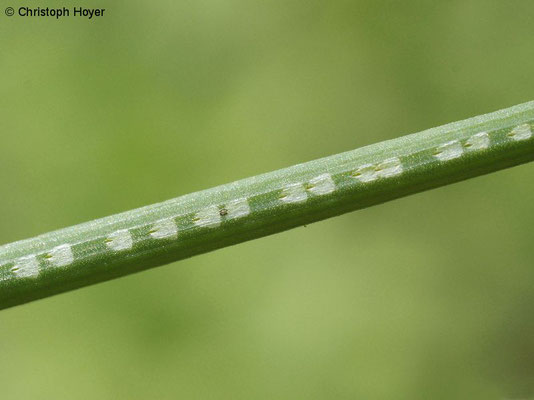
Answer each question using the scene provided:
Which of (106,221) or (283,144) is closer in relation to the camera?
(106,221)

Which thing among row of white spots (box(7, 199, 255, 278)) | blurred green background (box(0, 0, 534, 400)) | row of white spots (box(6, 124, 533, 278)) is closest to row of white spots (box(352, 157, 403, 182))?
row of white spots (box(6, 124, 533, 278))

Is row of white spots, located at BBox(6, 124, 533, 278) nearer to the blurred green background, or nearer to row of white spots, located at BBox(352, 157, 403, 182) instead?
row of white spots, located at BBox(352, 157, 403, 182)

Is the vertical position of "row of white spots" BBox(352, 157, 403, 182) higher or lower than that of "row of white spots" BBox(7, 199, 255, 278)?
higher

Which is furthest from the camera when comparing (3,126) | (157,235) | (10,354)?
(3,126)

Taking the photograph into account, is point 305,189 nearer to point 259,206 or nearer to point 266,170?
point 259,206

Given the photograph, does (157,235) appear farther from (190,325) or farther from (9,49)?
(9,49)

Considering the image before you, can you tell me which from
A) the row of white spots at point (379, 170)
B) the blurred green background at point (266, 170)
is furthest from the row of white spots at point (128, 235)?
the blurred green background at point (266, 170)

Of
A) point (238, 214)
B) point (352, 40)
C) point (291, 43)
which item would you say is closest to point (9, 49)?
point (291, 43)
